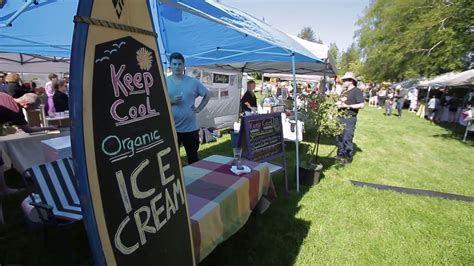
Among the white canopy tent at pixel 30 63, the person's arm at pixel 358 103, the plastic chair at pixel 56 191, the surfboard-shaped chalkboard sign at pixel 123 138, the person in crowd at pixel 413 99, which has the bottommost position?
the person in crowd at pixel 413 99

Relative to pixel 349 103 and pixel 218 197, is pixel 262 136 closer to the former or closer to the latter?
pixel 218 197

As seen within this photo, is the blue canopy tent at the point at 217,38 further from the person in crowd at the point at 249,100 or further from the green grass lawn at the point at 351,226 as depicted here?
the green grass lawn at the point at 351,226

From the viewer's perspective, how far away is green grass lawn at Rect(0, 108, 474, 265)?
113 inches

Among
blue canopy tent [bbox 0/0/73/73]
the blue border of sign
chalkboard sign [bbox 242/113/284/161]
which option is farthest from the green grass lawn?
blue canopy tent [bbox 0/0/73/73]

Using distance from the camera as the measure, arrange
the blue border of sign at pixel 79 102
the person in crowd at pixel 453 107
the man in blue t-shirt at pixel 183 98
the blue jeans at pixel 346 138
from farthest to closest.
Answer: the person in crowd at pixel 453 107 < the blue jeans at pixel 346 138 < the man in blue t-shirt at pixel 183 98 < the blue border of sign at pixel 79 102

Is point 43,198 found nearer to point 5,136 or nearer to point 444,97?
point 5,136

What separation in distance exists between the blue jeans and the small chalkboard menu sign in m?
2.05

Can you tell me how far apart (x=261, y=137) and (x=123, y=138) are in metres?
3.01

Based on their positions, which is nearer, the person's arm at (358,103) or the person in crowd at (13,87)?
the person's arm at (358,103)

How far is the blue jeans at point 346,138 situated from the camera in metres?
5.80

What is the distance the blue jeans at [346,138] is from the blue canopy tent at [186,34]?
1639 mm

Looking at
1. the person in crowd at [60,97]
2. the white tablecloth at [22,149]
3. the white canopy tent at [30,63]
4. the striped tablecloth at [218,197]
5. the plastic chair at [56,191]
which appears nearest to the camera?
the striped tablecloth at [218,197]

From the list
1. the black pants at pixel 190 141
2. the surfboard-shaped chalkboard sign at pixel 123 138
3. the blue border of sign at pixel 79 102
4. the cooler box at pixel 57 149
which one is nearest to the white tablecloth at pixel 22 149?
the cooler box at pixel 57 149

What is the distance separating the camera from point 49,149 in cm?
341
